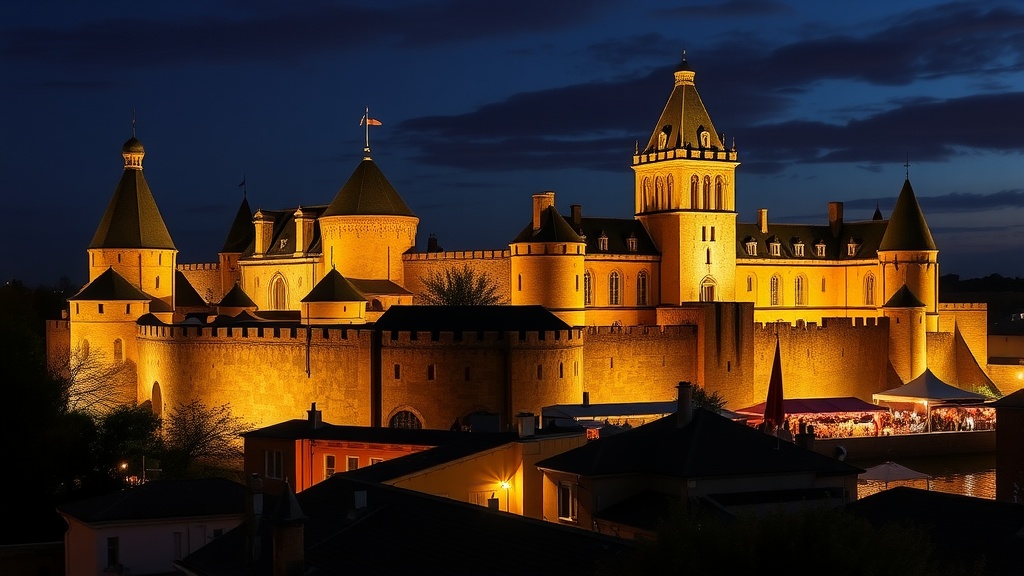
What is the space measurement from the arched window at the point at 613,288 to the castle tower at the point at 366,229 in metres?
9.69

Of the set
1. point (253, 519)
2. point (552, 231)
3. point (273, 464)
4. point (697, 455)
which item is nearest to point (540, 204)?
point (552, 231)

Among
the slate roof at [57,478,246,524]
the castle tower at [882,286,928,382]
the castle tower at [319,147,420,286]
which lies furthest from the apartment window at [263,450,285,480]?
the castle tower at [882,286,928,382]

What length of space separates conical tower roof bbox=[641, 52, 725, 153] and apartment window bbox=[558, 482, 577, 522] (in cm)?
4045

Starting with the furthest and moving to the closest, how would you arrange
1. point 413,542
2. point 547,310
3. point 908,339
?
point 908,339 < point 547,310 < point 413,542

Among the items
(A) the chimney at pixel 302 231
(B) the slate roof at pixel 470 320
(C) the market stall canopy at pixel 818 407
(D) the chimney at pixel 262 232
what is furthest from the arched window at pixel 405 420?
(D) the chimney at pixel 262 232

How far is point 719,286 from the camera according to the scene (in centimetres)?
7031

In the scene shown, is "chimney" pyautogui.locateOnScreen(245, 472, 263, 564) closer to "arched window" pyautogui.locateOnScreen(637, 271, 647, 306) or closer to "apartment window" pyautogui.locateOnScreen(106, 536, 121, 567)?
"apartment window" pyautogui.locateOnScreen(106, 536, 121, 567)

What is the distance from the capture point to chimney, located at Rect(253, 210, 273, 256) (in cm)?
7781

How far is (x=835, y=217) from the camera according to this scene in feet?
262

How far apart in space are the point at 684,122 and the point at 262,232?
886 inches

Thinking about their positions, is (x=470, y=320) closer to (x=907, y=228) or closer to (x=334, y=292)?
(x=334, y=292)

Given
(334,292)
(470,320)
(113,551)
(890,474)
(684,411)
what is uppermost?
(334,292)

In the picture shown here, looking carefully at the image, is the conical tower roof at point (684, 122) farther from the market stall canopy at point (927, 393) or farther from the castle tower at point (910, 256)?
the market stall canopy at point (927, 393)

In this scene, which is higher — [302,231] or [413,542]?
[302,231]
